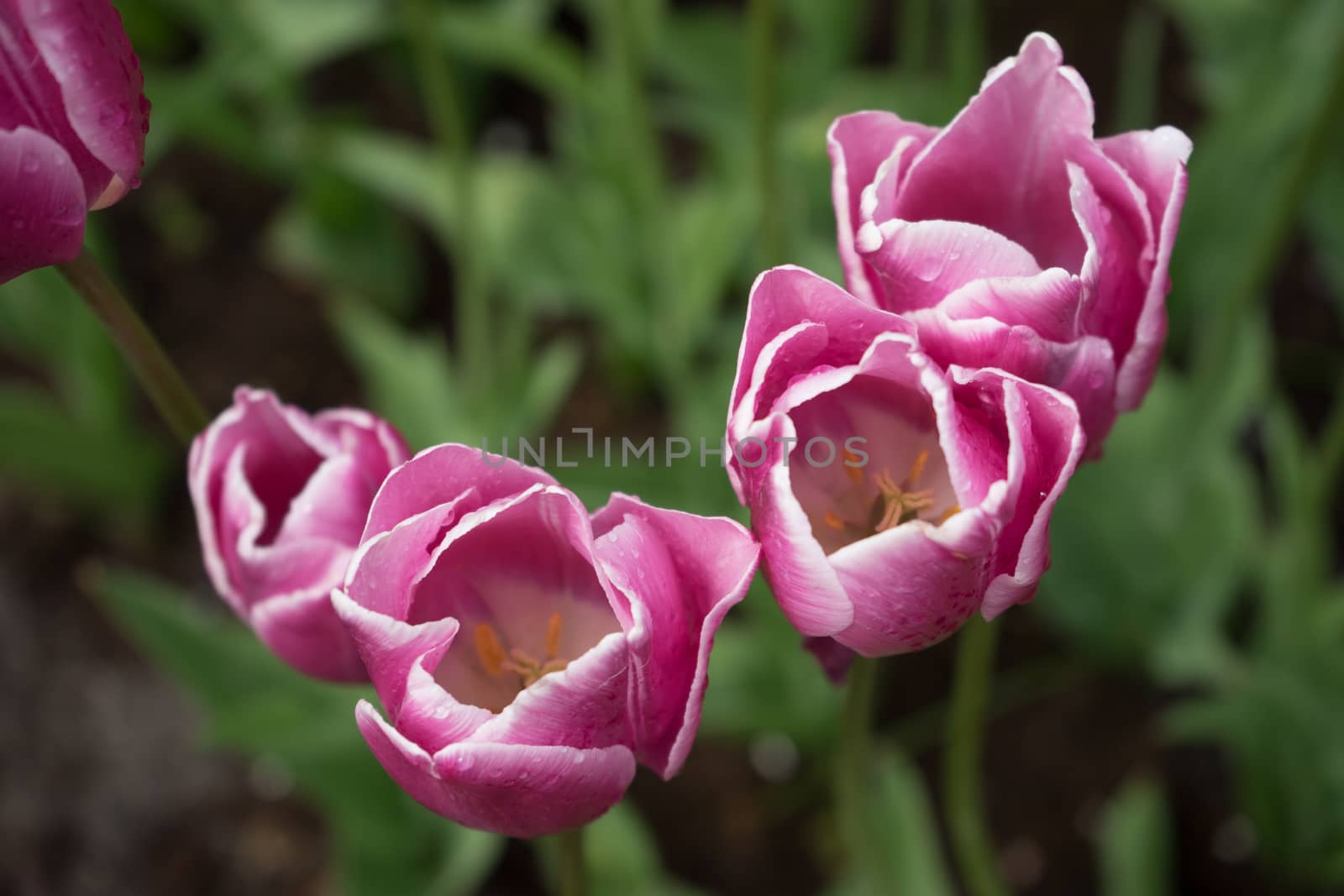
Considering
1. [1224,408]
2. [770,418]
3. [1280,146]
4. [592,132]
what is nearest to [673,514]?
[770,418]

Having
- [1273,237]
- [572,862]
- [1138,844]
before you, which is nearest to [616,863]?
[1138,844]

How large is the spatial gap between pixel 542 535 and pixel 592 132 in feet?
2.48

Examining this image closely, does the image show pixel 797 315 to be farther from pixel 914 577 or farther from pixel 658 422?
pixel 658 422

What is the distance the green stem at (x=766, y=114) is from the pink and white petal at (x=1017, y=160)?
0.24m

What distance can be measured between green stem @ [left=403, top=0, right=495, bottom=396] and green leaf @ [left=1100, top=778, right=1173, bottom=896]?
56 cm

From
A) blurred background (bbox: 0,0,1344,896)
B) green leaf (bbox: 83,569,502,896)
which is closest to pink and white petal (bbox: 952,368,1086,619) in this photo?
blurred background (bbox: 0,0,1344,896)

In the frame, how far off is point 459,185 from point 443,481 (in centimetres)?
62

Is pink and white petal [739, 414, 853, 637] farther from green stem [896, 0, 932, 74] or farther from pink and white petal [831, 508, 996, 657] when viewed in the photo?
green stem [896, 0, 932, 74]

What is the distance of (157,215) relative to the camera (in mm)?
1428

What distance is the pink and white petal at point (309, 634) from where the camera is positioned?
0.42m

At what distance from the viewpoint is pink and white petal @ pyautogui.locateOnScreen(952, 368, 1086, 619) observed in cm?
33

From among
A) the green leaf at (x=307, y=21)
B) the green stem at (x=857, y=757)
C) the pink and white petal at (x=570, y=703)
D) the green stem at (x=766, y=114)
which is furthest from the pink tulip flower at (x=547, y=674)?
the green leaf at (x=307, y=21)

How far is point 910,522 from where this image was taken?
1.15 feet

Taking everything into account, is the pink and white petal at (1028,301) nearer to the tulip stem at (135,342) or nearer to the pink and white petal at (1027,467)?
the pink and white petal at (1027,467)
